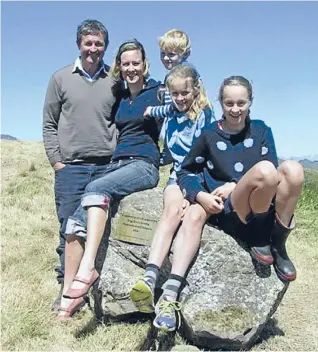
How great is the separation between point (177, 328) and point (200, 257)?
800mm

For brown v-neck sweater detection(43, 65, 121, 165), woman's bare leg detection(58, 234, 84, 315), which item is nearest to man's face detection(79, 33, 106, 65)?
brown v-neck sweater detection(43, 65, 121, 165)

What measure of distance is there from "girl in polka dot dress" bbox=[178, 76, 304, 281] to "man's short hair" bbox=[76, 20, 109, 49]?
64.8 inches

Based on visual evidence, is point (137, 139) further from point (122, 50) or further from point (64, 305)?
point (64, 305)

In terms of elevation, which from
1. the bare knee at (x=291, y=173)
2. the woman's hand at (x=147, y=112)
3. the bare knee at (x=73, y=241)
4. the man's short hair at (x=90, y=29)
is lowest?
the bare knee at (x=73, y=241)

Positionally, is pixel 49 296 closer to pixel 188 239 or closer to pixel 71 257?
pixel 71 257

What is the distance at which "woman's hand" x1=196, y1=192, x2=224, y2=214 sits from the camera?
195 inches

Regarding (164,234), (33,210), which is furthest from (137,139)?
(33,210)

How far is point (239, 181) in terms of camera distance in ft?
15.8

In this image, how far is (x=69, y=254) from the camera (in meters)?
5.71

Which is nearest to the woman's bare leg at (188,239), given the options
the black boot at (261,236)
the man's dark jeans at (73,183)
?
the black boot at (261,236)

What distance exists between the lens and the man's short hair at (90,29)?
5.81m

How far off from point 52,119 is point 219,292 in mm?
2780

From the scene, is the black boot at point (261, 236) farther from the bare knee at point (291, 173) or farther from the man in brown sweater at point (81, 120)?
the man in brown sweater at point (81, 120)

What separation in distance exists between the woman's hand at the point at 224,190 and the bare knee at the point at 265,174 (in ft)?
1.45
